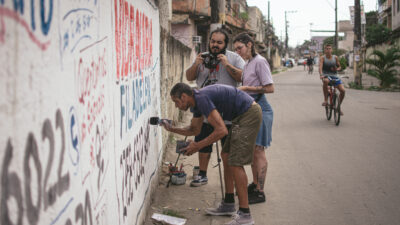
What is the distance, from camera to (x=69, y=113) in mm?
2102

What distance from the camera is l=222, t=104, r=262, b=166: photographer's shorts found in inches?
163

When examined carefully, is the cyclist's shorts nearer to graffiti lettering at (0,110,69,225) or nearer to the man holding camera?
the man holding camera

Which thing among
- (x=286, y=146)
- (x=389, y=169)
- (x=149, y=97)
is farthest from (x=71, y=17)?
(x=286, y=146)

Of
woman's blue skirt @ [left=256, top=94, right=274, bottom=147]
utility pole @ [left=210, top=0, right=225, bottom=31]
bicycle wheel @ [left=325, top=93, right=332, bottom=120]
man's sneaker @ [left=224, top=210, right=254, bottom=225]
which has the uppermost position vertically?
utility pole @ [left=210, top=0, right=225, bottom=31]

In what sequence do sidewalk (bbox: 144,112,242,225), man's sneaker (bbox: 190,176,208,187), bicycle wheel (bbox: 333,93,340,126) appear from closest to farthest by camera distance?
sidewalk (bbox: 144,112,242,225)
man's sneaker (bbox: 190,176,208,187)
bicycle wheel (bbox: 333,93,340,126)

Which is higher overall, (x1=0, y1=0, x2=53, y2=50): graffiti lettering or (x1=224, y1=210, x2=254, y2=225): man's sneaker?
(x1=0, y1=0, x2=53, y2=50): graffiti lettering

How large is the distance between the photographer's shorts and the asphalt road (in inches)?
29.4

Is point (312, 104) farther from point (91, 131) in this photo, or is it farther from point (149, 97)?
point (91, 131)

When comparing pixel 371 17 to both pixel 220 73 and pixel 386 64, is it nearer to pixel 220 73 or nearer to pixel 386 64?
pixel 386 64

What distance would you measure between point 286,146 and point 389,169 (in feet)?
6.98

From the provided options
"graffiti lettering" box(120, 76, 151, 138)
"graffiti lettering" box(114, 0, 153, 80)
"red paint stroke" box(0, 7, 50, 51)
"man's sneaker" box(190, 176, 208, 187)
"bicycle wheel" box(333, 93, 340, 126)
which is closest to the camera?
"red paint stroke" box(0, 7, 50, 51)

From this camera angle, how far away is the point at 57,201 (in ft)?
6.37

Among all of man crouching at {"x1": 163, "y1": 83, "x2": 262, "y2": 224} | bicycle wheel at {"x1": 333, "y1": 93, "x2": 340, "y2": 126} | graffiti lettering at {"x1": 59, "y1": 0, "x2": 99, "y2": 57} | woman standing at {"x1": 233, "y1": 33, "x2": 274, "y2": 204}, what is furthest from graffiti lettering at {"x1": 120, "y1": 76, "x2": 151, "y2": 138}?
bicycle wheel at {"x1": 333, "y1": 93, "x2": 340, "y2": 126}

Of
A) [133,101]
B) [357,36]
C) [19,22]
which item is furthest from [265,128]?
[357,36]
